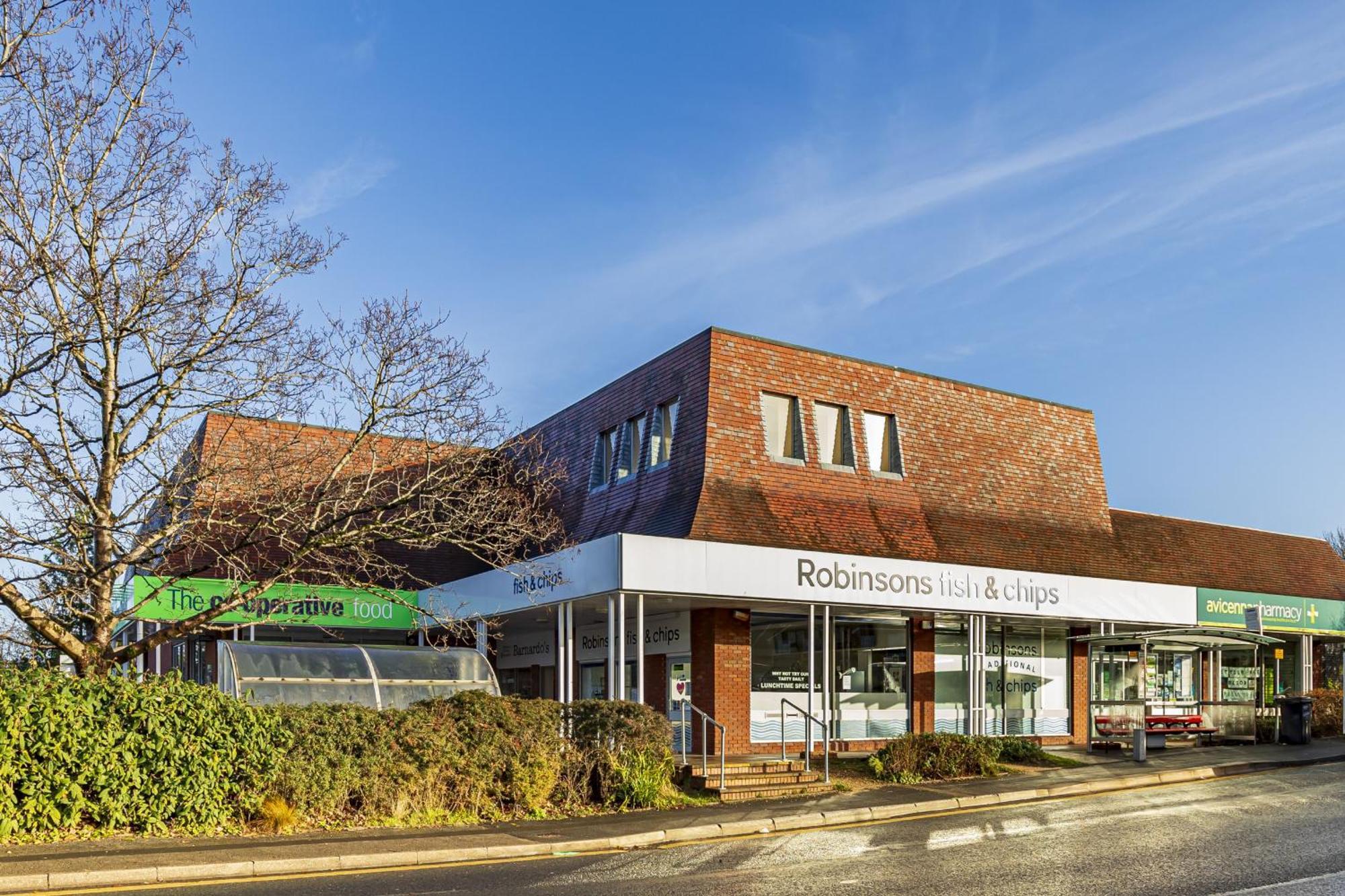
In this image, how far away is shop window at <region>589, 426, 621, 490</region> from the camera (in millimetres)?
27500

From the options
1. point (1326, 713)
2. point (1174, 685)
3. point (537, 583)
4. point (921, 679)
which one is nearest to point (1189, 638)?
point (1326, 713)

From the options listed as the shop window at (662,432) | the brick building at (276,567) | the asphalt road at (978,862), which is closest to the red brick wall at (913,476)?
the shop window at (662,432)

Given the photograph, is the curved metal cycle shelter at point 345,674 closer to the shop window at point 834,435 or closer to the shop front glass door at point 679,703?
the shop front glass door at point 679,703

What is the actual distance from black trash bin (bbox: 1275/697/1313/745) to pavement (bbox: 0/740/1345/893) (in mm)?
5979

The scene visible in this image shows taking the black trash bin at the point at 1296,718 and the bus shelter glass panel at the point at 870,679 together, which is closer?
the bus shelter glass panel at the point at 870,679

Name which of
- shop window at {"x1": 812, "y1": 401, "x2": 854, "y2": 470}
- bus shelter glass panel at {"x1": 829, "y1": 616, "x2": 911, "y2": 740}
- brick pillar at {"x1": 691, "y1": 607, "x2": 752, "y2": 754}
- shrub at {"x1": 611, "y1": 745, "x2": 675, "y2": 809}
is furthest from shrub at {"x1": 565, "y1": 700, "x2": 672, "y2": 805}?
shop window at {"x1": 812, "y1": 401, "x2": 854, "y2": 470}

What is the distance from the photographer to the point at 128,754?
41.9 ft

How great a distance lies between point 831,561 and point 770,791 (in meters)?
5.08

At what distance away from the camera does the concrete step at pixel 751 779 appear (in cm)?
1803

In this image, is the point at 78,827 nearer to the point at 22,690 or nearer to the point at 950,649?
the point at 22,690

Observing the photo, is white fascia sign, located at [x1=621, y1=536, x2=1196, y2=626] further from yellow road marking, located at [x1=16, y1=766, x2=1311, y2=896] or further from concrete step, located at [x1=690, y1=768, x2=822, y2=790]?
yellow road marking, located at [x1=16, y1=766, x2=1311, y2=896]

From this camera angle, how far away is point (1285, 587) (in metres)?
35.0

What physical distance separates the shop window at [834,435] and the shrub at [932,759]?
22.3 feet

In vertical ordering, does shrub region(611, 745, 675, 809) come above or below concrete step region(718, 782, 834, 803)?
above
